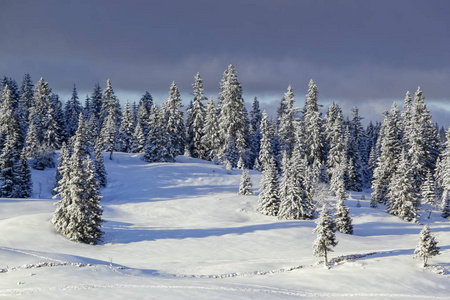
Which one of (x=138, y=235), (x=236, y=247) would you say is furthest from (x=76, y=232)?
(x=236, y=247)

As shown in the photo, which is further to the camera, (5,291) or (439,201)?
(439,201)

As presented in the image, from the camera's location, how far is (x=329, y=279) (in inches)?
1091

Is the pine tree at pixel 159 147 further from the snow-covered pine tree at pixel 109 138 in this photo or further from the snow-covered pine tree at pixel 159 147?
the snow-covered pine tree at pixel 109 138

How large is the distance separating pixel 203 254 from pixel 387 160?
152ft

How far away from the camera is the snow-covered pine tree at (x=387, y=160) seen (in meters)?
65.8

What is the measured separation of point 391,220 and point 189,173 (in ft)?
106

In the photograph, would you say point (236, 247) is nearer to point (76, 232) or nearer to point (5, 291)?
point (76, 232)

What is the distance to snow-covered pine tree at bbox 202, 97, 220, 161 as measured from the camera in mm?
82438

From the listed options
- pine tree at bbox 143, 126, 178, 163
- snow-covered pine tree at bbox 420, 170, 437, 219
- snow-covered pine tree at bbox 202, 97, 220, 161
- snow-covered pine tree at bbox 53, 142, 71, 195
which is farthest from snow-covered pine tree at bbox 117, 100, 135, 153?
snow-covered pine tree at bbox 420, 170, 437, 219

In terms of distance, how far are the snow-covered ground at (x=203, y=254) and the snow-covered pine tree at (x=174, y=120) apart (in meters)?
19.1

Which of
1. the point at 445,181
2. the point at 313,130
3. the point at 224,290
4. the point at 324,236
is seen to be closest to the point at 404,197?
the point at 445,181

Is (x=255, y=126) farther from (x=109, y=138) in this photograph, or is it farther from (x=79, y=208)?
(x=79, y=208)

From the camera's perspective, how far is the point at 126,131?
3703 inches

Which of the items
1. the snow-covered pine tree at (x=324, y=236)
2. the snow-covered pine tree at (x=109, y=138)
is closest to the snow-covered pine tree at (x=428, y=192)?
the snow-covered pine tree at (x=324, y=236)
